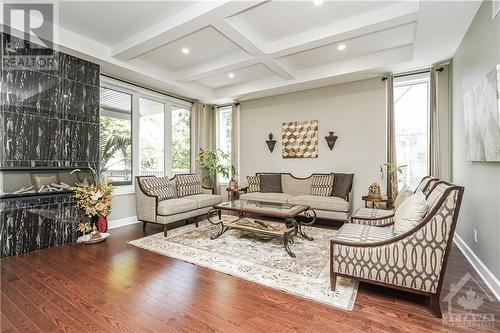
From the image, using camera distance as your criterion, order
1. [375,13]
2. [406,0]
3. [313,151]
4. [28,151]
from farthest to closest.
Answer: [313,151] → [28,151] → [375,13] → [406,0]

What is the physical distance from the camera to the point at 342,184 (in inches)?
191

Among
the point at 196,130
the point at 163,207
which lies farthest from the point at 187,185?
the point at 196,130

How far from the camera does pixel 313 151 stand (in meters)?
5.45

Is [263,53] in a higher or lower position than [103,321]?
higher

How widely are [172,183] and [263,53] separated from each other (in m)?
3.02

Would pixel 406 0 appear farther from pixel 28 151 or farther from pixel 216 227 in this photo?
pixel 28 151

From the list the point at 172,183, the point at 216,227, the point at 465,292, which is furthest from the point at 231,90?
the point at 465,292

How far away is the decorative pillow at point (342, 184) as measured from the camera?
478cm

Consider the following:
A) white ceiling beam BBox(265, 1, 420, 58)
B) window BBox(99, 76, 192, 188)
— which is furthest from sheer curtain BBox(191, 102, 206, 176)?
white ceiling beam BBox(265, 1, 420, 58)

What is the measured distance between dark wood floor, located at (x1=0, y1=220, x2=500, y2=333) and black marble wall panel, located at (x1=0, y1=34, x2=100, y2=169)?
4.85 ft

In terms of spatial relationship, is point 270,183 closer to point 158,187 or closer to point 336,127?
point 336,127

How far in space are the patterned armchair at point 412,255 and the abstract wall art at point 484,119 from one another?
2.40 feet

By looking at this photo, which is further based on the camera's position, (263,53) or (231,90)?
(231,90)

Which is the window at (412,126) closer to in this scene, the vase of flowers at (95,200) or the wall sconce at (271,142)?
the wall sconce at (271,142)
